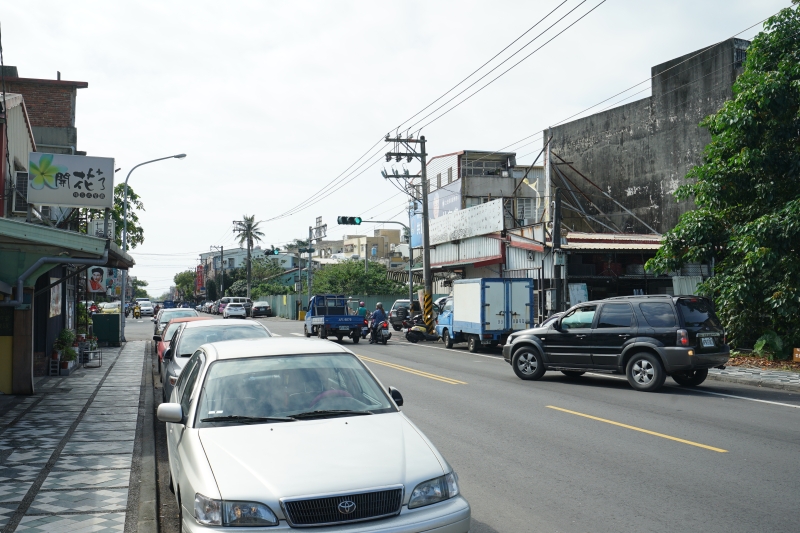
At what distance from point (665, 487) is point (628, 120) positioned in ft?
98.6

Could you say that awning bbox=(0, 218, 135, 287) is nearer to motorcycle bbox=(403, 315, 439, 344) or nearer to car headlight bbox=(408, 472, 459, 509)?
car headlight bbox=(408, 472, 459, 509)

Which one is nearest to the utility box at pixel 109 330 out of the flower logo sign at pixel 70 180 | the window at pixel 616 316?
the flower logo sign at pixel 70 180

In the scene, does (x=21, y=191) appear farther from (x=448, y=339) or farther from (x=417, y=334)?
(x=417, y=334)

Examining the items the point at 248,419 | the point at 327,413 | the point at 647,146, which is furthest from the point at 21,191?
the point at 647,146

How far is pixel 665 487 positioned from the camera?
21.5 ft

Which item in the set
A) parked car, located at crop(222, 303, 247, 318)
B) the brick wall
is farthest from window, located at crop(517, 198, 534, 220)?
the brick wall

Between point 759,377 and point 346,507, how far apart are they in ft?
45.0

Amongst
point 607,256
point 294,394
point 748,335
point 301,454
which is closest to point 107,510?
point 294,394

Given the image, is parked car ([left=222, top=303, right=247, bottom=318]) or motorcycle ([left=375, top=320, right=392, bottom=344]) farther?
parked car ([left=222, top=303, right=247, bottom=318])

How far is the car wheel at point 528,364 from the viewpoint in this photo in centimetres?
1492

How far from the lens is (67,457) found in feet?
26.3

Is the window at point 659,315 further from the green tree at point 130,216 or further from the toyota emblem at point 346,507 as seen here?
the green tree at point 130,216

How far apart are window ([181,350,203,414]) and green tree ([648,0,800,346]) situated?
50.2 feet

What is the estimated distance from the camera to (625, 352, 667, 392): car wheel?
12938 millimetres
